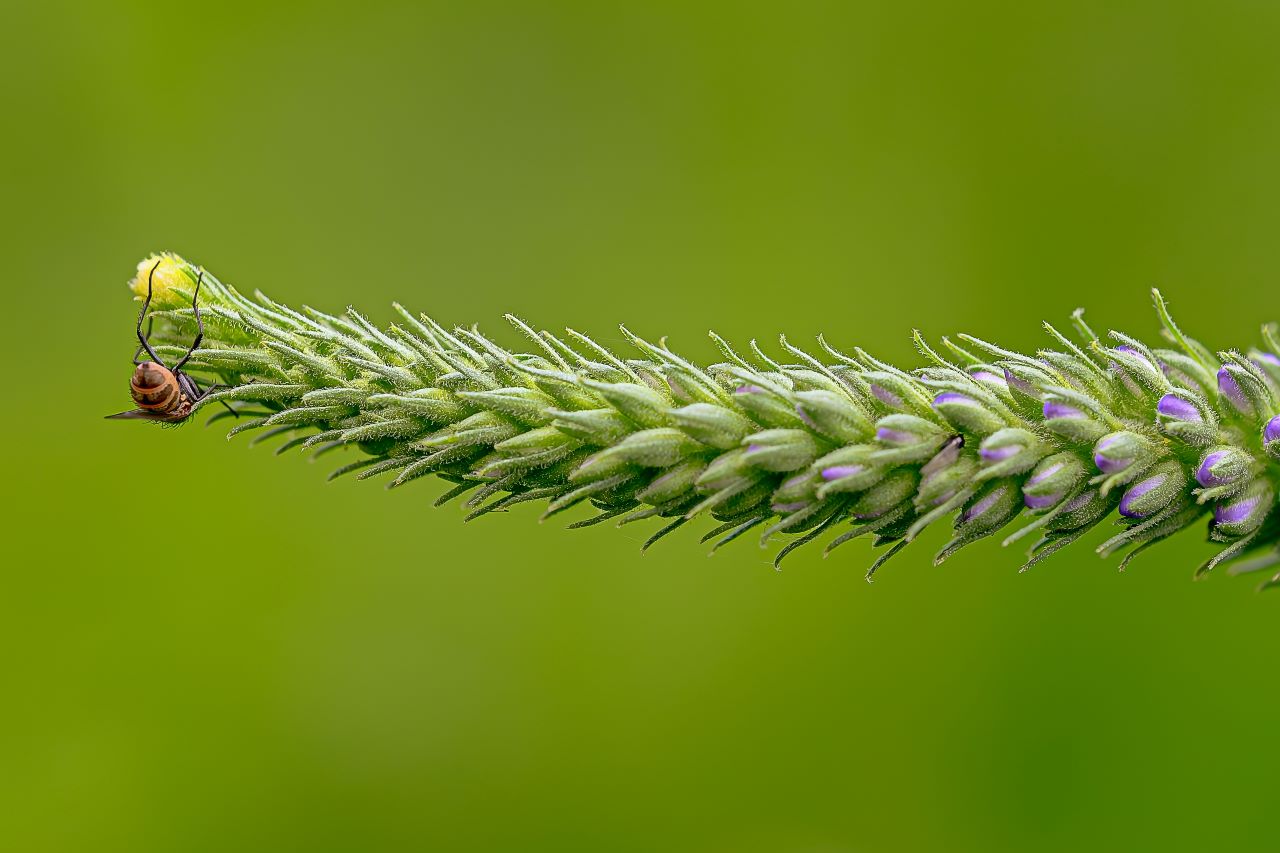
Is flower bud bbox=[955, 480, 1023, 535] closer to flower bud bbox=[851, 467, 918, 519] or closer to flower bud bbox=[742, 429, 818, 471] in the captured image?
flower bud bbox=[851, 467, 918, 519]

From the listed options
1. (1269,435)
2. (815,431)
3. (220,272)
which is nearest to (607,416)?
(815,431)

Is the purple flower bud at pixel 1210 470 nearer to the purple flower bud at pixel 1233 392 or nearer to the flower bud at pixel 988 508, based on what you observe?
the purple flower bud at pixel 1233 392

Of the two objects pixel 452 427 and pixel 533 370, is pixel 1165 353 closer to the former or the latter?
pixel 533 370

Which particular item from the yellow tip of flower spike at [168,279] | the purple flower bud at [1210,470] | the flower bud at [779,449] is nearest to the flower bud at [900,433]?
the flower bud at [779,449]

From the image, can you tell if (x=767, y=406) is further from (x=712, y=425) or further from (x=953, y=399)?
(x=953, y=399)

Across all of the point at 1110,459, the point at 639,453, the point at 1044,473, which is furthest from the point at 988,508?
the point at 639,453
